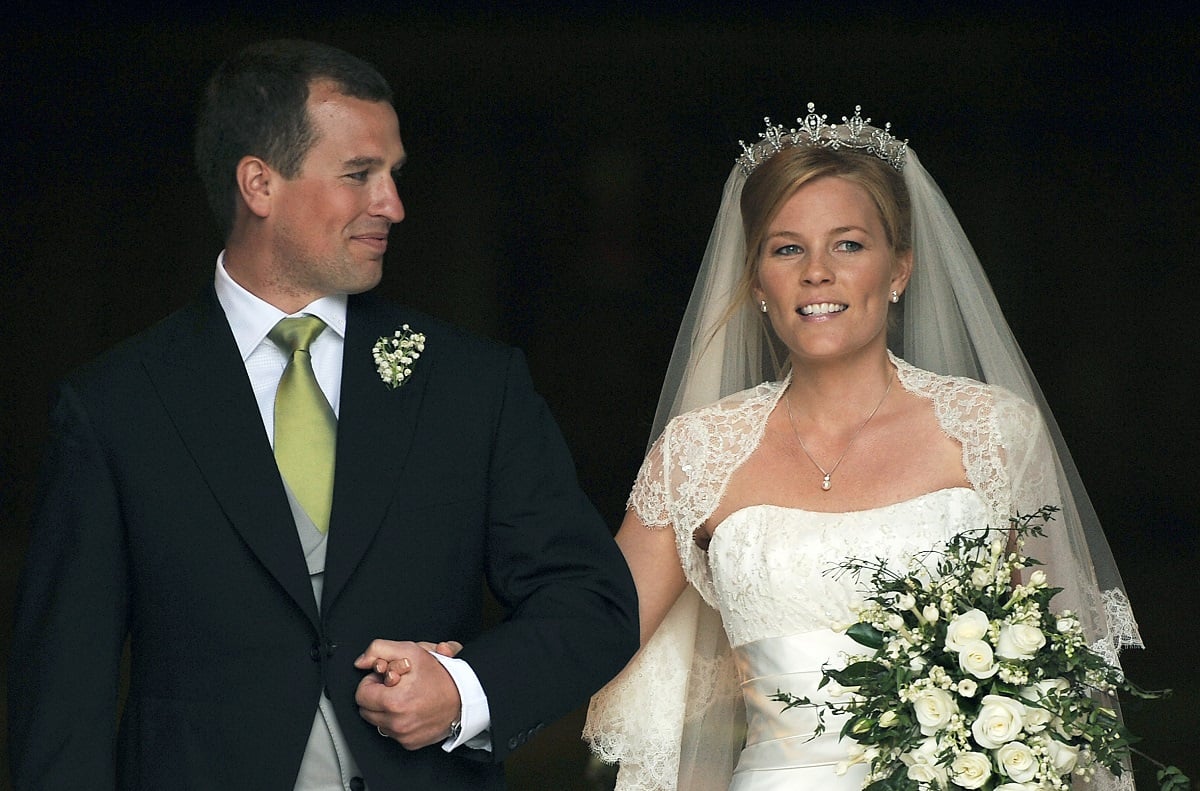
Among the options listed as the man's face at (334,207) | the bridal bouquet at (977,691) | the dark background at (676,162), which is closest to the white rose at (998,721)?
the bridal bouquet at (977,691)

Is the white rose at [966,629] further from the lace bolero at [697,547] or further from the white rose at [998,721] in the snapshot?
the lace bolero at [697,547]

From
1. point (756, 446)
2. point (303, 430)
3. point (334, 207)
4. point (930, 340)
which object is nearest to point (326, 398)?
point (303, 430)

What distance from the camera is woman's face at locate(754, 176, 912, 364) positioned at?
3547 mm

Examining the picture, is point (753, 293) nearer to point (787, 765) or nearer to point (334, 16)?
point (787, 765)

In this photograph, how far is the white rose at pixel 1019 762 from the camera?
2.83 metres

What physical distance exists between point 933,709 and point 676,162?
4530 mm

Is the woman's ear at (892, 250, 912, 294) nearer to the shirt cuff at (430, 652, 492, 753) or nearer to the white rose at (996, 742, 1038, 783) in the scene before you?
the white rose at (996, 742, 1038, 783)

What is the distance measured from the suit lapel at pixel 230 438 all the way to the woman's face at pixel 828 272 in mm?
1186

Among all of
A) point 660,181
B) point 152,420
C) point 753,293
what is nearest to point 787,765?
point 753,293

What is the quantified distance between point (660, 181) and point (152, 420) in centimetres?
452

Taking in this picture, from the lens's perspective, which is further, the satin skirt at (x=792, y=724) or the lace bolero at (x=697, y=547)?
the lace bolero at (x=697, y=547)

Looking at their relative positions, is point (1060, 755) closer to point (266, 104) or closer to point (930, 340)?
point (930, 340)

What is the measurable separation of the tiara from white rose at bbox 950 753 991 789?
4.62 feet

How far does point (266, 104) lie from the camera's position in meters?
2.98
